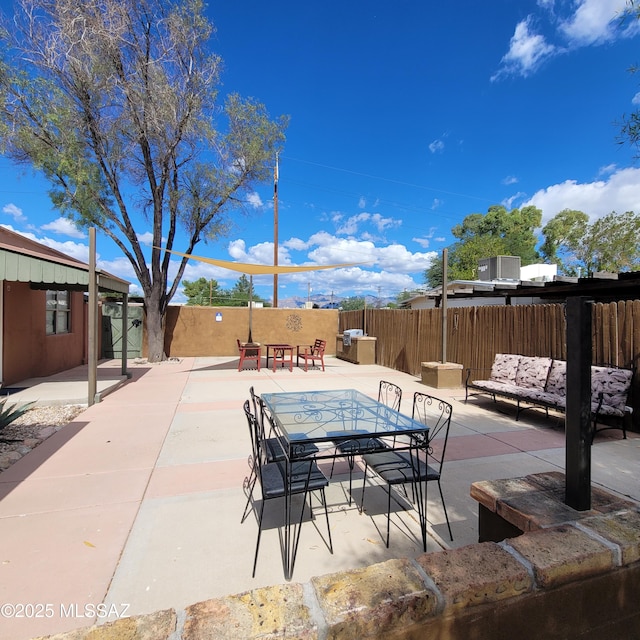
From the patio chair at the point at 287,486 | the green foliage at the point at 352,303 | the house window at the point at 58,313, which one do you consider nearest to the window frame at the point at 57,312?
the house window at the point at 58,313

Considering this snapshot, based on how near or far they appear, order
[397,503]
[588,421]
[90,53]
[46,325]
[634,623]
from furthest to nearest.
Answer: [90,53] → [46,325] → [397,503] → [588,421] → [634,623]

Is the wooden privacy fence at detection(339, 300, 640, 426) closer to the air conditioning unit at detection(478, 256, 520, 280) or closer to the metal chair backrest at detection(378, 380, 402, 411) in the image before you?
the metal chair backrest at detection(378, 380, 402, 411)

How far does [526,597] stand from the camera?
131 cm

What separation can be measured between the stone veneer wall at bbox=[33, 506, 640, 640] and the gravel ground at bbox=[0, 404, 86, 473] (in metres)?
3.87

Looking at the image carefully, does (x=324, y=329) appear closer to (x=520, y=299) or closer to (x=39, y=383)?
(x=520, y=299)

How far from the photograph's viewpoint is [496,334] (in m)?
7.36

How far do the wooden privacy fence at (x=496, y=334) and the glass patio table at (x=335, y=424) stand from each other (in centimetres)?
308

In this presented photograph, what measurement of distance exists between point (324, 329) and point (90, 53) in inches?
446

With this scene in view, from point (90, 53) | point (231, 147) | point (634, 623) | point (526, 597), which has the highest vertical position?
point (90, 53)

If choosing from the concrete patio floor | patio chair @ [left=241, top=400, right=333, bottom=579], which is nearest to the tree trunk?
the concrete patio floor

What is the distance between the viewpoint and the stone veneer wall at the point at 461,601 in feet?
3.48

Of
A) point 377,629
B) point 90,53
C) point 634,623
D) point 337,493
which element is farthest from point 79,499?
point 90,53

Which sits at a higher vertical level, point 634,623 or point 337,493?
point 634,623

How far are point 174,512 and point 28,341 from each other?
23.8 feet
